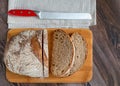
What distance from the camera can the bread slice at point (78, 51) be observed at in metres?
1.01

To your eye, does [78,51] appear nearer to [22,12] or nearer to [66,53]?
[66,53]

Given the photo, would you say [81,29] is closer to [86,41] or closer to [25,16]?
[86,41]

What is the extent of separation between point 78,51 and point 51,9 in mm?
185

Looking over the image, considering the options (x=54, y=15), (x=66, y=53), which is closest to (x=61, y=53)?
(x=66, y=53)

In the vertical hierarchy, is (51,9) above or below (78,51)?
above

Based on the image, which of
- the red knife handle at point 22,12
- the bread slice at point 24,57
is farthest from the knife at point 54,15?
the bread slice at point 24,57

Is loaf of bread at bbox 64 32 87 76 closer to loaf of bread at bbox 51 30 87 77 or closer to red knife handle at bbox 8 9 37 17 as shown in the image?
loaf of bread at bbox 51 30 87 77

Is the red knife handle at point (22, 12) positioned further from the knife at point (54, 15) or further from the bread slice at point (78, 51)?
the bread slice at point (78, 51)

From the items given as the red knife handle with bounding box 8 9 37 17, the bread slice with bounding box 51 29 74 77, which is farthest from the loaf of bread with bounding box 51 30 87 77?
the red knife handle with bounding box 8 9 37 17

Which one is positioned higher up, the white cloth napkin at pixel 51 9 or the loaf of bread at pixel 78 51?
the white cloth napkin at pixel 51 9

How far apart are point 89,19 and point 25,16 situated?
0.22 meters

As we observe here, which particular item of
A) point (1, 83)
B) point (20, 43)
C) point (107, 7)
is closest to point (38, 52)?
point (20, 43)

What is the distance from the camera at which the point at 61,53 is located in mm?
1030

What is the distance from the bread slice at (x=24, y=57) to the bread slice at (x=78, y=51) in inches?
4.4
